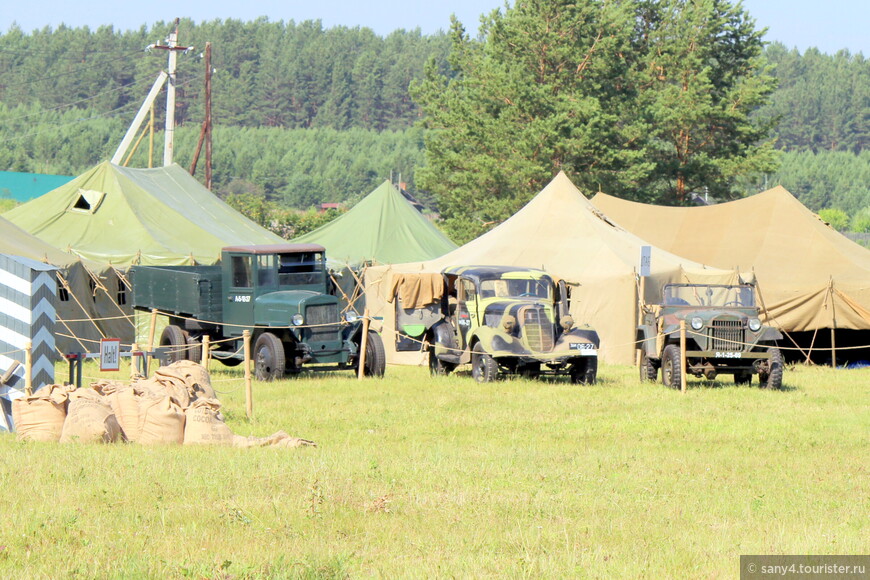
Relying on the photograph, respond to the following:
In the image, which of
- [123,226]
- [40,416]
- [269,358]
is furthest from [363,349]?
[123,226]

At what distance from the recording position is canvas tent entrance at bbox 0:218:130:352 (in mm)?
24594

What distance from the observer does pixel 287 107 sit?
537 feet

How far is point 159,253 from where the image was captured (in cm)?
2900

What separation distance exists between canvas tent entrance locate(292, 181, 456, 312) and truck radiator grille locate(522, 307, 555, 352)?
42.1 feet

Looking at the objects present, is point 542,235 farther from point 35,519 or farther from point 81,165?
point 81,165

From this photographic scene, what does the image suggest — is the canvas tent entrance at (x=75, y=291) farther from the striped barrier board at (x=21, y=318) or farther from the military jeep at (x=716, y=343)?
the military jeep at (x=716, y=343)

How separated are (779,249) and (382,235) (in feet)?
39.4

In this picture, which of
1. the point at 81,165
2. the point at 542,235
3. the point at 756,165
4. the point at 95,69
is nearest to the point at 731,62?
the point at 756,165

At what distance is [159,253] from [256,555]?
22.4m

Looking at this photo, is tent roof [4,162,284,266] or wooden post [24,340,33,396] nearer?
wooden post [24,340,33,396]

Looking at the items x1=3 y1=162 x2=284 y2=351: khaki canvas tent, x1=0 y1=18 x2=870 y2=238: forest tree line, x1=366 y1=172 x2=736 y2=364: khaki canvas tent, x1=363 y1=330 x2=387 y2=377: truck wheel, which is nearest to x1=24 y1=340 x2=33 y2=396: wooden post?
x1=363 y1=330 x2=387 y2=377: truck wheel

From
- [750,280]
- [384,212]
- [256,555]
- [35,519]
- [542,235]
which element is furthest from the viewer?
[384,212]

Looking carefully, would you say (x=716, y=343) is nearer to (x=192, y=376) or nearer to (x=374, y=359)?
(x=374, y=359)

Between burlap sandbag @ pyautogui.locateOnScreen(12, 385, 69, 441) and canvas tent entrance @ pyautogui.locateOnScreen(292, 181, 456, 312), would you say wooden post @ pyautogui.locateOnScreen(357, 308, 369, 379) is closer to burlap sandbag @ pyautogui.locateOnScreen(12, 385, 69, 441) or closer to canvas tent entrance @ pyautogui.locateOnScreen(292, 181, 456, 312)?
burlap sandbag @ pyautogui.locateOnScreen(12, 385, 69, 441)
